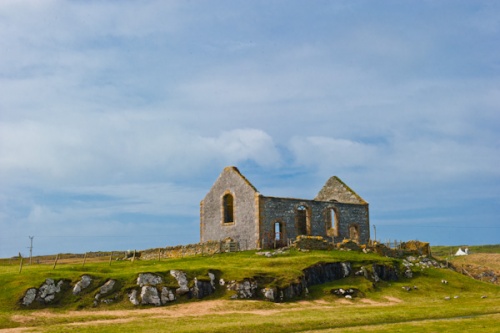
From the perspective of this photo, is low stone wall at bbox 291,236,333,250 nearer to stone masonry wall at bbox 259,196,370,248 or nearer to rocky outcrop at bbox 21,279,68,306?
stone masonry wall at bbox 259,196,370,248

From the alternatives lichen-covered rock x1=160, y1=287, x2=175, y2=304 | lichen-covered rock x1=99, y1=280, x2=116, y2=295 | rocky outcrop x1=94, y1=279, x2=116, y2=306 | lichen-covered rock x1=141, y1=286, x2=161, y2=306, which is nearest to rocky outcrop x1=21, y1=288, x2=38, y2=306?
rocky outcrop x1=94, y1=279, x2=116, y2=306

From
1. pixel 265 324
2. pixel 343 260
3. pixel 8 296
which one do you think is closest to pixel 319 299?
pixel 343 260

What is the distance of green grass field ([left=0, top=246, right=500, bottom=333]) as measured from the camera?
30.5 metres

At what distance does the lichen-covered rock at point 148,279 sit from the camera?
39594 mm

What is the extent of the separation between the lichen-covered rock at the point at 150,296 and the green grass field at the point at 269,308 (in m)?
0.58

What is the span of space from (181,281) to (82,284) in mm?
7043

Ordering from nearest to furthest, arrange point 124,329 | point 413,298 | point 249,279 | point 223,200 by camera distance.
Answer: point 124,329 < point 249,279 < point 413,298 < point 223,200

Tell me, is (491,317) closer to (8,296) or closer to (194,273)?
(194,273)

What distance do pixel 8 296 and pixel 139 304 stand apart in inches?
345

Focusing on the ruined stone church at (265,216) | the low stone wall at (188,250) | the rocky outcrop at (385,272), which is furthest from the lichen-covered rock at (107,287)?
the rocky outcrop at (385,272)

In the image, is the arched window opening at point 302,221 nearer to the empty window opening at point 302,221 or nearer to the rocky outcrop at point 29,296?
the empty window opening at point 302,221

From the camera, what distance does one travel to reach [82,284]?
129 feet

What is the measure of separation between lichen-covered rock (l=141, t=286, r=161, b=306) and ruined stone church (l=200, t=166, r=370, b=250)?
1940 centimetres

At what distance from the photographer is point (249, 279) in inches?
1626
